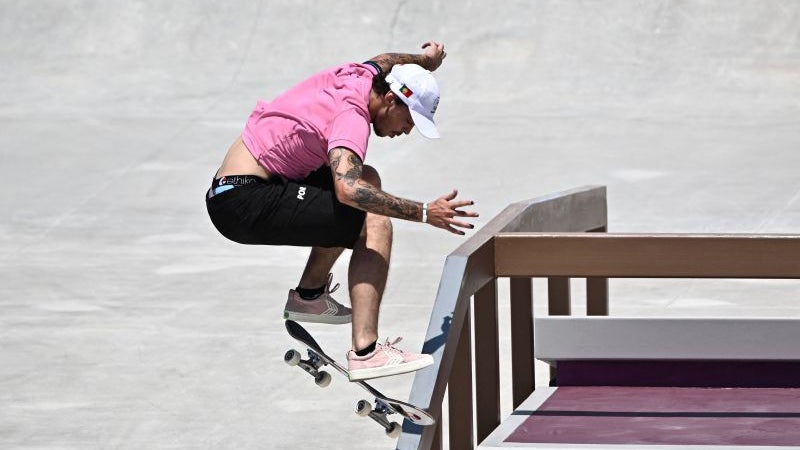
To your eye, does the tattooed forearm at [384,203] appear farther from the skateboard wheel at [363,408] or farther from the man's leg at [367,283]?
the skateboard wheel at [363,408]

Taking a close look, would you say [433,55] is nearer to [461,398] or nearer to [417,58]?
[417,58]

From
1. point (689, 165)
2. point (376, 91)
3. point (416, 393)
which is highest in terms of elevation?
point (376, 91)

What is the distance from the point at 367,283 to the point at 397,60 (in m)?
1.06

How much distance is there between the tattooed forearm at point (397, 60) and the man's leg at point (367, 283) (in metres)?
0.76

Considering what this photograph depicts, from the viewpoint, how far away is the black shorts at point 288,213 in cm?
518

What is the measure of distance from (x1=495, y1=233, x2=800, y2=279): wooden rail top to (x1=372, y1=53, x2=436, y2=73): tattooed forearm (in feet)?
2.47

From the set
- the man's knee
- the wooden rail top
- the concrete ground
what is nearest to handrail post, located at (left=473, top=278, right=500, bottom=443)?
the wooden rail top

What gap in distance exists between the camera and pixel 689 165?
1541 centimetres

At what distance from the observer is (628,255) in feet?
17.7

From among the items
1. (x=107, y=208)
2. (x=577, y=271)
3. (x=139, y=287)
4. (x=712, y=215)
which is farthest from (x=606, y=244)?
(x=107, y=208)

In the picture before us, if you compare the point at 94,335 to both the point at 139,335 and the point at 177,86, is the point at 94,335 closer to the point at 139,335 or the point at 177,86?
the point at 139,335

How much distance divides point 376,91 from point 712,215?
904 cm

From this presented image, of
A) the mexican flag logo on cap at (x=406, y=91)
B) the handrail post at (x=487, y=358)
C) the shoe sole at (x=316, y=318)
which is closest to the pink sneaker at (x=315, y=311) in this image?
the shoe sole at (x=316, y=318)

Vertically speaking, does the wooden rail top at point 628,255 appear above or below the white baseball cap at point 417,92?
below
